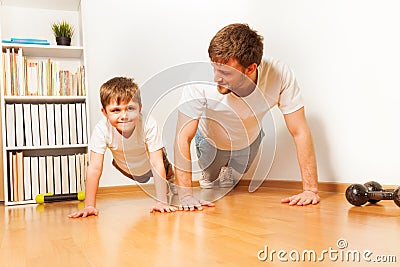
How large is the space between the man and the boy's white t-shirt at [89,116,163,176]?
11 centimetres

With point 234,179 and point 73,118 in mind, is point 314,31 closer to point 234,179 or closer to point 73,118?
point 234,179

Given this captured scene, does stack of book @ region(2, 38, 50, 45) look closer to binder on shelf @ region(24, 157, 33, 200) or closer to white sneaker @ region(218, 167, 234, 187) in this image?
binder on shelf @ region(24, 157, 33, 200)

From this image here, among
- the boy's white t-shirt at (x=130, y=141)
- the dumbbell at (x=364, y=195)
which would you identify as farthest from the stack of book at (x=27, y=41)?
the dumbbell at (x=364, y=195)

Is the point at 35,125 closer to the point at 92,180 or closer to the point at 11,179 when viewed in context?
the point at 11,179

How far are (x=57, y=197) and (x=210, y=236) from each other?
1.41m

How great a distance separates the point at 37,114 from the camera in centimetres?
241

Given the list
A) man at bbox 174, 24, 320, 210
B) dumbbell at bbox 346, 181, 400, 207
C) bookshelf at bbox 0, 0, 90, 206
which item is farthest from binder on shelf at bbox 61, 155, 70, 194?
dumbbell at bbox 346, 181, 400, 207

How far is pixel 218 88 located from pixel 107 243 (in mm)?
881

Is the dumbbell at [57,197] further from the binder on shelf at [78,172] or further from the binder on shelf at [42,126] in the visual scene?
the binder on shelf at [42,126]

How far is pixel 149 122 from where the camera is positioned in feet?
5.96

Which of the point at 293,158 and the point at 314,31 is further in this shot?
the point at 293,158

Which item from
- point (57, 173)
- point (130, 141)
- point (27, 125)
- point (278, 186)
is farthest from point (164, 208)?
point (27, 125)

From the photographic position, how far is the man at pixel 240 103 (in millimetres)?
1618

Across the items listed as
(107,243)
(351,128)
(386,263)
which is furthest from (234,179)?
(386,263)
